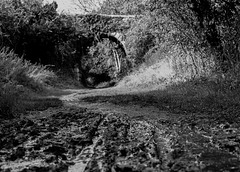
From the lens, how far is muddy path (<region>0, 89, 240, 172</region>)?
95.3 inches

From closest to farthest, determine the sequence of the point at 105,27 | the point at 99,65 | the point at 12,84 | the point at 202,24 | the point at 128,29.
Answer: the point at 12,84, the point at 202,24, the point at 128,29, the point at 105,27, the point at 99,65

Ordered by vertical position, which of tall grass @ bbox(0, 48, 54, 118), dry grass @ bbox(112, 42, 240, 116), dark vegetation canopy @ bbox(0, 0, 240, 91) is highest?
dark vegetation canopy @ bbox(0, 0, 240, 91)

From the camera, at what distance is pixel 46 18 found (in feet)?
74.7

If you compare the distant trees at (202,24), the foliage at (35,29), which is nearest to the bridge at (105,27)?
the foliage at (35,29)

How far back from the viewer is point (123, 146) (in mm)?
3090

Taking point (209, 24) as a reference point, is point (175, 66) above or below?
below

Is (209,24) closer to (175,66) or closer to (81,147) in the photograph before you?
(175,66)

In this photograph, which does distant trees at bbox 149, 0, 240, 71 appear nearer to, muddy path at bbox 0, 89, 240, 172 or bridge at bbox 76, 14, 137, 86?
muddy path at bbox 0, 89, 240, 172

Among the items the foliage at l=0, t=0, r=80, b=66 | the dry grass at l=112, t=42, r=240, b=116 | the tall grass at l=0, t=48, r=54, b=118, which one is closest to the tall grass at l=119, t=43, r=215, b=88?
the dry grass at l=112, t=42, r=240, b=116

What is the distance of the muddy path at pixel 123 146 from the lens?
7.94 feet

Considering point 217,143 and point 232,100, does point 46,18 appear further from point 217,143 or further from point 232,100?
point 217,143

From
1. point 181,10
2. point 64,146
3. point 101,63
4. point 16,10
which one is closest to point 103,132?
point 64,146

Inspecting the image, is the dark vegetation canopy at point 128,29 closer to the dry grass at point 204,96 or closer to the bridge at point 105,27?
the bridge at point 105,27

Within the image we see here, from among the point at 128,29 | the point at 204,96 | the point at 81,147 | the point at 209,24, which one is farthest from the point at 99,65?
the point at 81,147
